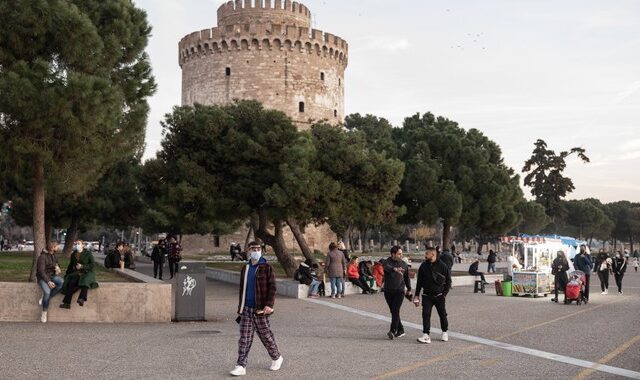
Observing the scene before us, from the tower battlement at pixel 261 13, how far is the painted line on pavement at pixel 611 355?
42.6 metres

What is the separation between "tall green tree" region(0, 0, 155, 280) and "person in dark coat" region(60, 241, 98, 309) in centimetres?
204

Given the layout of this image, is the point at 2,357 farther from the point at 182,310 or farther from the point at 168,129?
the point at 168,129

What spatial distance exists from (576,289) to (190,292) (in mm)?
10551

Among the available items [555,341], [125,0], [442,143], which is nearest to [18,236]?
[442,143]

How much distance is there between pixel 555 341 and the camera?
10750 mm

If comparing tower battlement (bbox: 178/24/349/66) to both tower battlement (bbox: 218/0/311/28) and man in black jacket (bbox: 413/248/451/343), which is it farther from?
man in black jacket (bbox: 413/248/451/343)

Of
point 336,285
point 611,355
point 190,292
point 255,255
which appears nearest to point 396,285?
point 611,355

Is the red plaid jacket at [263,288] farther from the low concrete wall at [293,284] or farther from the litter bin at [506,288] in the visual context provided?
the litter bin at [506,288]

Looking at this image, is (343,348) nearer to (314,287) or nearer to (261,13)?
(314,287)

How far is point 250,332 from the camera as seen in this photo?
7922mm

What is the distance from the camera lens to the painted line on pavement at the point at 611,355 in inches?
312

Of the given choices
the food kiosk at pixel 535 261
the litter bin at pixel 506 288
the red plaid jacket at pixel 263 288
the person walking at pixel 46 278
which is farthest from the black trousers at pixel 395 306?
the litter bin at pixel 506 288

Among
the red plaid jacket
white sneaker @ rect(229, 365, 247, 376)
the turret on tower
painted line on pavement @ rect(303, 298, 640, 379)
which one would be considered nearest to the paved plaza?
painted line on pavement @ rect(303, 298, 640, 379)

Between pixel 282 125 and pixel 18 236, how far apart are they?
Result: 104 m
